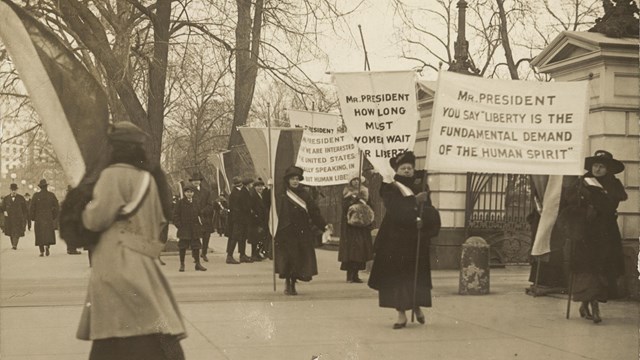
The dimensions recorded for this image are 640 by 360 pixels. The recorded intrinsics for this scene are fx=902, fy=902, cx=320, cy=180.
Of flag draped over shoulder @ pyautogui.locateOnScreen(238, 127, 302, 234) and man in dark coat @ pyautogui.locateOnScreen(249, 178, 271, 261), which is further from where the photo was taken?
man in dark coat @ pyautogui.locateOnScreen(249, 178, 271, 261)

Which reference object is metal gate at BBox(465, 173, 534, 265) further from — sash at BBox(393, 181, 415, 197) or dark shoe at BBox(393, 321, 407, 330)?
dark shoe at BBox(393, 321, 407, 330)

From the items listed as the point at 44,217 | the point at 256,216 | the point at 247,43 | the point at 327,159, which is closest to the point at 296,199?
the point at 327,159

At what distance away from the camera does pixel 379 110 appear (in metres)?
10.6

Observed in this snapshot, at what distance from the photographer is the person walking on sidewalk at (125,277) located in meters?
4.97

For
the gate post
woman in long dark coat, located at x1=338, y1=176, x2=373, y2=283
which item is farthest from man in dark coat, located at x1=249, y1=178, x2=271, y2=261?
the gate post

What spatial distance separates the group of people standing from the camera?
71.0 ft

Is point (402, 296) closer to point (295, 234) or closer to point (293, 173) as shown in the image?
point (295, 234)

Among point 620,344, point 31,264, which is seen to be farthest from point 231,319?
point 31,264

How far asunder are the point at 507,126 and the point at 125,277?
553cm

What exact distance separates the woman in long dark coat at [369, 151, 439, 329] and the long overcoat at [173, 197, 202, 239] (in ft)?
24.6

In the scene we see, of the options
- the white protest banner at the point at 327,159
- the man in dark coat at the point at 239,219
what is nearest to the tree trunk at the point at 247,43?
the man in dark coat at the point at 239,219

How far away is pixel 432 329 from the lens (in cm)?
928

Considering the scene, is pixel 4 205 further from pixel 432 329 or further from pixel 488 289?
pixel 432 329

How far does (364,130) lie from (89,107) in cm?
567
